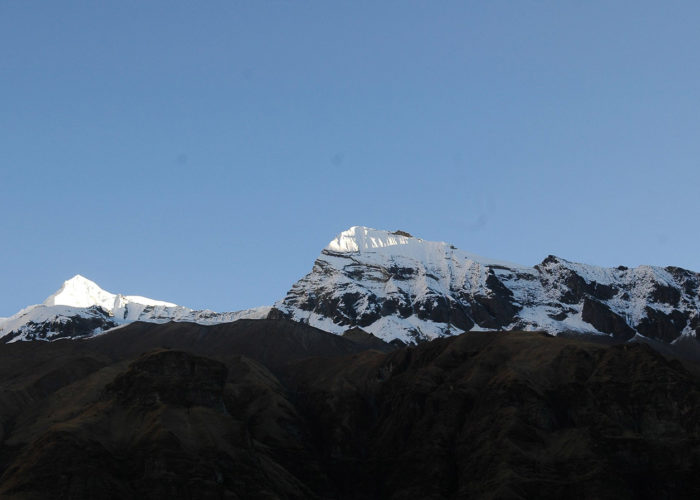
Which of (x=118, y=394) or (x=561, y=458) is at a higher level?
(x=118, y=394)

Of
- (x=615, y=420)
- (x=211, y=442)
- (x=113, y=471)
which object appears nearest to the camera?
(x=113, y=471)

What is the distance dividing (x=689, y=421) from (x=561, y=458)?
27.7 metres

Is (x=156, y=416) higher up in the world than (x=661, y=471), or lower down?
higher up

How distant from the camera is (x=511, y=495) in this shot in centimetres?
17412

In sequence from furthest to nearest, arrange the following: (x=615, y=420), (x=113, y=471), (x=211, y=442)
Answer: (x=615, y=420) → (x=211, y=442) → (x=113, y=471)

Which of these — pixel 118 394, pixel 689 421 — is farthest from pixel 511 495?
pixel 118 394

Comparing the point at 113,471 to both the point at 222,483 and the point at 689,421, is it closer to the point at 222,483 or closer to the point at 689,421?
the point at 222,483

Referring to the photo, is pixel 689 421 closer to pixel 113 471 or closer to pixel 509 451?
pixel 509 451

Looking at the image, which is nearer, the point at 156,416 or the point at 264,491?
the point at 264,491

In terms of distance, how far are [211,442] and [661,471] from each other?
287 ft

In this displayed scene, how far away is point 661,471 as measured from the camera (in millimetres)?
181000

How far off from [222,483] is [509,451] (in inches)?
2334

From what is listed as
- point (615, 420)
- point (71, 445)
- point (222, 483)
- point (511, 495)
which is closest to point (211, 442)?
point (222, 483)

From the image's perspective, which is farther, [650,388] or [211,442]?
[650,388]
